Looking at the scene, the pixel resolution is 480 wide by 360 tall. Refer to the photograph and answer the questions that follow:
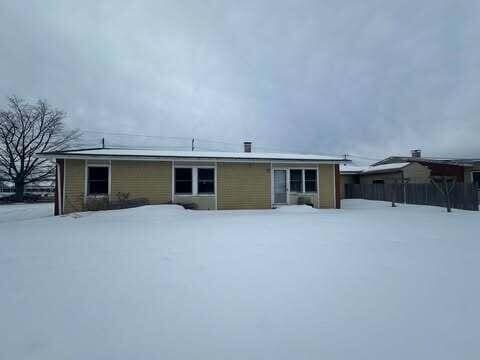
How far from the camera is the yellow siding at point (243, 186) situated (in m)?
13.9

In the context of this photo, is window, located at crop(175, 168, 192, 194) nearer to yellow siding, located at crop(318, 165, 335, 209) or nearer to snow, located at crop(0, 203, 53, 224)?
snow, located at crop(0, 203, 53, 224)

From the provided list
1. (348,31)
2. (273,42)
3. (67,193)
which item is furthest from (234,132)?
(67,193)

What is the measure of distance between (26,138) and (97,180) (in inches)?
976

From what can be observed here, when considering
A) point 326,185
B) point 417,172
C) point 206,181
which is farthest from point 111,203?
point 417,172

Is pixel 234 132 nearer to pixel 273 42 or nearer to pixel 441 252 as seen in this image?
pixel 273 42

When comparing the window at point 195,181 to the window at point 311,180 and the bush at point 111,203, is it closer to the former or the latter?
the bush at point 111,203

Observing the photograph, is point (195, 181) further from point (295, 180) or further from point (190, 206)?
point (295, 180)

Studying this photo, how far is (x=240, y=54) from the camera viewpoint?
17141 mm

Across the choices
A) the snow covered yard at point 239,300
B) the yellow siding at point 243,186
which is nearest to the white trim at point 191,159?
the yellow siding at point 243,186

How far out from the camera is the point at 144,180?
1306 centimetres

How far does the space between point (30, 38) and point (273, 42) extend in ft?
44.4

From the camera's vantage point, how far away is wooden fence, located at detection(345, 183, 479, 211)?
13227mm

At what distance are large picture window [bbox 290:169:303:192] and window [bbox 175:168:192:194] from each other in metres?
6.00

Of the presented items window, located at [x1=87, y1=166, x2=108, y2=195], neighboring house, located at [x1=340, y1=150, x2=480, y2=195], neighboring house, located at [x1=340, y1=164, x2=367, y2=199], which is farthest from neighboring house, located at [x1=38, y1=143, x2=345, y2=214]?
neighboring house, located at [x1=340, y1=164, x2=367, y2=199]
